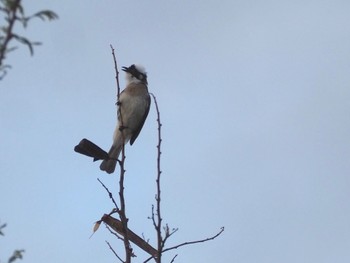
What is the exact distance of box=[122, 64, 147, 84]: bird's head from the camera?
1195 cm

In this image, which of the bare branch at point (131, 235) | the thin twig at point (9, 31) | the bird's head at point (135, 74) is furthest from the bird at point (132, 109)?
the thin twig at point (9, 31)

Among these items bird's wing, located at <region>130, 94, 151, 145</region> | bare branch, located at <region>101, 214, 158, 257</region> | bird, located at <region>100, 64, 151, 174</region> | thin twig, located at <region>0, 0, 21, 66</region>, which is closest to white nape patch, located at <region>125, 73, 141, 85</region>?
bird, located at <region>100, 64, 151, 174</region>

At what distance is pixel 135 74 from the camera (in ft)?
39.4

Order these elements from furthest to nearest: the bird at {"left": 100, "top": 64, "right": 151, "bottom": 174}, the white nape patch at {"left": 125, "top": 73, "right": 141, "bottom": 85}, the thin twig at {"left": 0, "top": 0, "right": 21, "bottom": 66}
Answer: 1. the white nape patch at {"left": 125, "top": 73, "right": 141, "bottom": 85}
2. the bird at {"left": 100, "top": 64, "right": 151, "bottom": 174}
3. the thin twig at {"left": 0, "top": 0, "right": 21, "bottom": 66}

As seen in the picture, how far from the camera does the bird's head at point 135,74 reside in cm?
1195

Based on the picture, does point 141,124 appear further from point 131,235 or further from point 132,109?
point 131,235

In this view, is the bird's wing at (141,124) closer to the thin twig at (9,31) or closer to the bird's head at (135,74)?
the bird's head at (135,74)

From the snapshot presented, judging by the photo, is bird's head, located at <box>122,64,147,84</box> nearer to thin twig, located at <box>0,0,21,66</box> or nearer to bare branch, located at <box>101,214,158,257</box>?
bare branch, located at <box>101,214,158,257</box>

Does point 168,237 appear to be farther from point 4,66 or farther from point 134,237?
point 4,66

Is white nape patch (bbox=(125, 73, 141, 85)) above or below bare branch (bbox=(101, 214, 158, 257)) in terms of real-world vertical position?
above

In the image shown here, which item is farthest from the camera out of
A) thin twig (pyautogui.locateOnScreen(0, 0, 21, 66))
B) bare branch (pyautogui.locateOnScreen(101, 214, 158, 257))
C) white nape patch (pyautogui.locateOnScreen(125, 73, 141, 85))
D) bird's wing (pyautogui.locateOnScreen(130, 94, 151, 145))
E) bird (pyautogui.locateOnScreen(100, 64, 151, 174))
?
white nape patch (pyautogui.locateOnScreen(125, 73, 141, 85))

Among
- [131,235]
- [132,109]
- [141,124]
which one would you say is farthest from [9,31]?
[141,124]

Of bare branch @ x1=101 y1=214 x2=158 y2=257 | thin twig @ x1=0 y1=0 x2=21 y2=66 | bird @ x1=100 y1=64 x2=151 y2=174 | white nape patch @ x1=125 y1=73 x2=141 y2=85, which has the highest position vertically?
white nape patch @ x1=125 y1=73 x2=141 y2=85

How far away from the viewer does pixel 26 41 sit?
5.76ft
